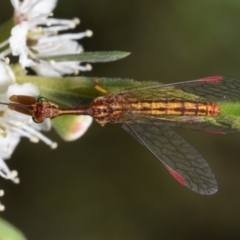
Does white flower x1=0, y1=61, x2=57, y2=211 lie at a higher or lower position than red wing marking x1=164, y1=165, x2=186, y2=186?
higher

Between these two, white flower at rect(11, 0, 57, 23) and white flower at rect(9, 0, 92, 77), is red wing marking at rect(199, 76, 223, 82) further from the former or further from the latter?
white flower at rect(11, 0, 57, 23)

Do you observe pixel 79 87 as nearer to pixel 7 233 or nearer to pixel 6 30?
pixel 6 30

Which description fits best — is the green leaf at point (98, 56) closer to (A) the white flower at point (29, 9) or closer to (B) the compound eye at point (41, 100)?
(B) the compound eye at point (41, 100)

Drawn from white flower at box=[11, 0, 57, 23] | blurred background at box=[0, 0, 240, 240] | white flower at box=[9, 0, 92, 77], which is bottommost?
blurred background at box=[0, 0, 240, 240]

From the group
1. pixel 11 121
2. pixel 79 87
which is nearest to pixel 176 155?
pixel 79 87

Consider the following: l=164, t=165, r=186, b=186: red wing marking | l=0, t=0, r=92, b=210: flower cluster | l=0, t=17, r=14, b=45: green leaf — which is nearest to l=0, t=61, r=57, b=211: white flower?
l=0, t=0, r=92, b=210: flower cluster

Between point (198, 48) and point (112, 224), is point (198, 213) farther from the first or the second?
point (198, 48)

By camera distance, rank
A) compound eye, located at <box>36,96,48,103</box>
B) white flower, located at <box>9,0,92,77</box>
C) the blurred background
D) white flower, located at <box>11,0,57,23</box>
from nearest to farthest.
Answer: compound eye, located at <box>36,96,48,103</box>
white flower, located at <box>9,0,92,77</box>
white flower, located at <box>11,0,57,23</box>
the blurred background
